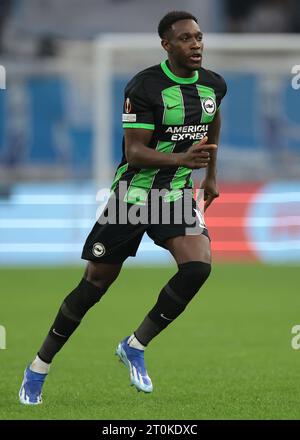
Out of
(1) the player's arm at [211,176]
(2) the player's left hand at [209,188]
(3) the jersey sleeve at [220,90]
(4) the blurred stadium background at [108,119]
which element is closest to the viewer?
(3) the jersey sleeve at [220,90]

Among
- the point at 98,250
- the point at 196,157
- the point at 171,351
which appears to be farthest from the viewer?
the point at 171,351

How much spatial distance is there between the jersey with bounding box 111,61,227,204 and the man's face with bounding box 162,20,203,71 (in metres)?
0.13

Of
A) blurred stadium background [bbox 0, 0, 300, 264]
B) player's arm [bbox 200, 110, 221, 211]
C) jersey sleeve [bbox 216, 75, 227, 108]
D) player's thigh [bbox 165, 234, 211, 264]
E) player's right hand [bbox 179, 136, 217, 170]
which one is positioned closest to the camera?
player's right hand [bbox 179, 136, 217, 170]

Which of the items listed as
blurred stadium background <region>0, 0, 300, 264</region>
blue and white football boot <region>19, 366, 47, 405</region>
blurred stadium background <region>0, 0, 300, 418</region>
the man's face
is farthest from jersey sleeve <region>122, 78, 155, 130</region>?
blurred stadium background <region>0, 0, 300, 264</region>

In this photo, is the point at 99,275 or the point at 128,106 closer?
the point at 128,106

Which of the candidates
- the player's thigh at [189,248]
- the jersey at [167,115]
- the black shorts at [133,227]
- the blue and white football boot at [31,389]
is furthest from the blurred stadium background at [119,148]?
the jersey at [167,115]

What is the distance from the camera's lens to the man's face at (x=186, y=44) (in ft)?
21.5

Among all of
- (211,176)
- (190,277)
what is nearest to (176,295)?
(190,277)

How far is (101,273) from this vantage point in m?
6.71

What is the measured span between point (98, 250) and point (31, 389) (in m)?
0.93

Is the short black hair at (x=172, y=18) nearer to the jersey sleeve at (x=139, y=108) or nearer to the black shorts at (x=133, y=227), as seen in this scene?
the jersey sleeve at (x=139, y=108)

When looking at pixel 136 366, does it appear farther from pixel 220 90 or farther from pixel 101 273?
pixel 220 90

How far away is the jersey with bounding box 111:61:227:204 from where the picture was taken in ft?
21.6

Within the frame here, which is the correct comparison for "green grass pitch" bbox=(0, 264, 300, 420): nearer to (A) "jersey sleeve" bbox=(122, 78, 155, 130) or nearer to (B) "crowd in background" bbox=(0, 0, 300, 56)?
(A) "jersey sleeve" bbox=(122, 78, 155, 130)
